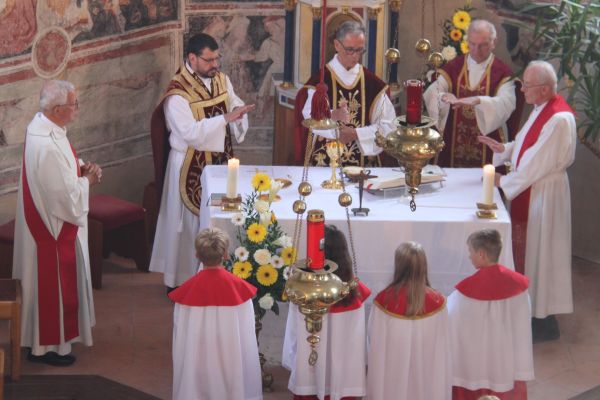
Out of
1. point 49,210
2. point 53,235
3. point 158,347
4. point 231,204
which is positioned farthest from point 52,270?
point 231,204

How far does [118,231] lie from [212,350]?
3.20 meters

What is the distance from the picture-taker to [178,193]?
8906mm

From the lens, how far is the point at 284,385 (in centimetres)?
755

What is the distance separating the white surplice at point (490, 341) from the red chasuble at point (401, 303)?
35 centimetres

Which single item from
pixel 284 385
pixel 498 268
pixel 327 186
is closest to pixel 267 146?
pixel 327 186

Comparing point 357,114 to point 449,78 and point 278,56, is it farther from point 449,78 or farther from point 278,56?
point 278,56

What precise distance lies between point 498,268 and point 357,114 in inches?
99.7

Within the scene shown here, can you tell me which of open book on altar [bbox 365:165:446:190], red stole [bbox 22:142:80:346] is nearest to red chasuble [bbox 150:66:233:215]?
red stole [bbox 22:142:80:346]

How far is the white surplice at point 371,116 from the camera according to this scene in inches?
339

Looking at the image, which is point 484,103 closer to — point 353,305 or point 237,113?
point 237,113

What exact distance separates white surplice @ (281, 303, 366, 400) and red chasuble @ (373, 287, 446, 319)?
0.58 ft

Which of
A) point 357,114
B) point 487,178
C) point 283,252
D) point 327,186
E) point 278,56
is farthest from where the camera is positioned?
point 278,56

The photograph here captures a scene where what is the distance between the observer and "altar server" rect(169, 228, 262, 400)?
660 cm

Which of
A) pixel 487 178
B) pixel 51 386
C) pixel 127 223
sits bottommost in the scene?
pixel 51 386
